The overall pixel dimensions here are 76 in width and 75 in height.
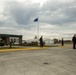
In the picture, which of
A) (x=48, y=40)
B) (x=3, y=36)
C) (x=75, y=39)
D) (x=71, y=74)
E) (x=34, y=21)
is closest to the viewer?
(x=71, y=74)

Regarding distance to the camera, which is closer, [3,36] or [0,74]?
[0,74]

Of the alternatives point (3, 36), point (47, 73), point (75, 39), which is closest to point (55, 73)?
point (47, 73)

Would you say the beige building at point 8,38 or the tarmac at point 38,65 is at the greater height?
the beige building at point 8,38

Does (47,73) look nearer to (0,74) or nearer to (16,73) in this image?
(16,73)

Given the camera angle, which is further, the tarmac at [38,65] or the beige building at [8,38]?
the beige building at [8,38]

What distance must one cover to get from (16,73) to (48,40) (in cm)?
6469

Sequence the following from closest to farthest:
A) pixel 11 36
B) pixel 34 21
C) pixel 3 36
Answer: pixel 34 21
pixel 3 36
pixel 11 36

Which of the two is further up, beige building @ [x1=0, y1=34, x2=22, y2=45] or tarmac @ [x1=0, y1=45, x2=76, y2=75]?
beige building @ [x1=0, y1=34, x2=22, y2=45]

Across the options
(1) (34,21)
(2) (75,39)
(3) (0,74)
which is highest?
(1) (34,21)

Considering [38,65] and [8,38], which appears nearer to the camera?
[38,65]

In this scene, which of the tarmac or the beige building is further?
the beige building

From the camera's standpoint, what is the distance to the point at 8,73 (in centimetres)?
859

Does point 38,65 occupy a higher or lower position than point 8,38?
lower

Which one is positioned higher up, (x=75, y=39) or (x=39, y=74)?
(x=75, y=39)
